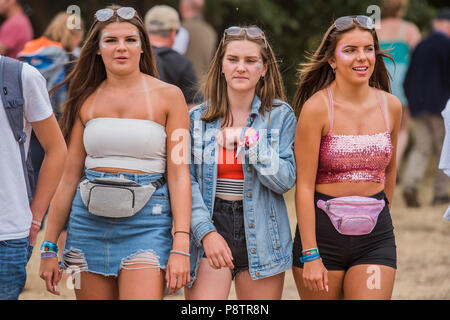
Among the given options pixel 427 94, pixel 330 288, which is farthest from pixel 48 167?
pixel 427 94

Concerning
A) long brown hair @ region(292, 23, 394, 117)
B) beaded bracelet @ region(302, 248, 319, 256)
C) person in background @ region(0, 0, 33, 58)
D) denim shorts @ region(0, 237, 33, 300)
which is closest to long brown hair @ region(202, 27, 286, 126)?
long brown hair @ region(292, 23, 394, 117)

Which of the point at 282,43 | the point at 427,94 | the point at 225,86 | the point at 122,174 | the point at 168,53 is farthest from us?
the point at 282,43

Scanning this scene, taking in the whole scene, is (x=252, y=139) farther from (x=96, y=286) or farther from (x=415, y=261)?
(x=415, y=261)

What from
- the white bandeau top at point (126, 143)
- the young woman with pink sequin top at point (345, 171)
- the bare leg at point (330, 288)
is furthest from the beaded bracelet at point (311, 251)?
the white bandeau top at point (126, 143)

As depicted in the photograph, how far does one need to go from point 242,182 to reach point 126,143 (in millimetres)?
592

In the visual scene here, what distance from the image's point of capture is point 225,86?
376 centimetres

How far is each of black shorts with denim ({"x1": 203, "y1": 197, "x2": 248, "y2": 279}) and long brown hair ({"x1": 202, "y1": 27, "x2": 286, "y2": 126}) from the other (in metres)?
0.41

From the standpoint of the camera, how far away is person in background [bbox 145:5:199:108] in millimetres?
5762

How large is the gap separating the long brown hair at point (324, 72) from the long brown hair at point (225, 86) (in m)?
0.15

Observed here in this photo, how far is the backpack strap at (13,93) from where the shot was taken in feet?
10.7

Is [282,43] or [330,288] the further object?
[282,43]

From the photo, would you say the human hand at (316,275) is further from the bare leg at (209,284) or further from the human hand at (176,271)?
the human hand at (176,271)

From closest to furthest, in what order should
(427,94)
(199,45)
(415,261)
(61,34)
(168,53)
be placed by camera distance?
(168,53) → (61,34) → (415,261) → (199,45) → (427,94)

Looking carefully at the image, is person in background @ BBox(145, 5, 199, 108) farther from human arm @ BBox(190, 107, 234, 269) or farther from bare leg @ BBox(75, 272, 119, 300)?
bare leg @ BBox(75, 272, 119, 300)
